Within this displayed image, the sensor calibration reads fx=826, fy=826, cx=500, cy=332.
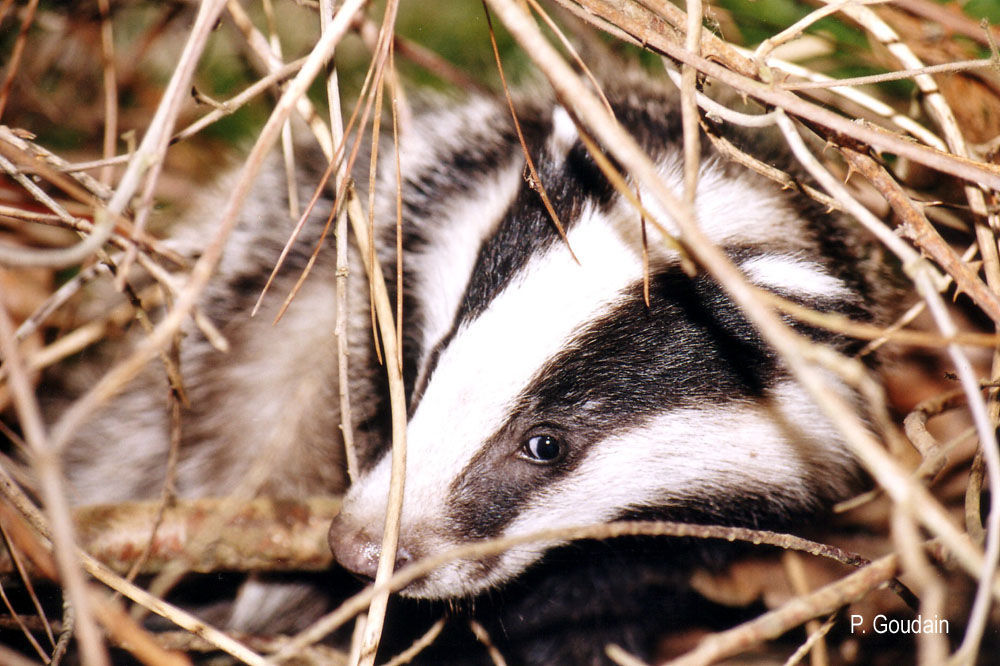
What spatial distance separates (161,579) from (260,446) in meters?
0.54

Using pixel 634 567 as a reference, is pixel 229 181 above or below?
above

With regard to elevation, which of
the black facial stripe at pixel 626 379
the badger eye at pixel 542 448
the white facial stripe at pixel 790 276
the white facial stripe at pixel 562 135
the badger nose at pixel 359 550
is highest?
the white facial stripe at pixel 562 135

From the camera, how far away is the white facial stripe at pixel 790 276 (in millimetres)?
1703

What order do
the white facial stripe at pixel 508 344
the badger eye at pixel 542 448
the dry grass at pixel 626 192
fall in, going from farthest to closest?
the badger eye at pixel 542 448, the white facial stripe at pixel 508 344, the dry grass at pixel 626 192

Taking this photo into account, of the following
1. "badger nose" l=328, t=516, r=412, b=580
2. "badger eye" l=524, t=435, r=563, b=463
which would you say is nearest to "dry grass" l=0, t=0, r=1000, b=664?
"badger nose" l=328, t=516, r=412, b=580

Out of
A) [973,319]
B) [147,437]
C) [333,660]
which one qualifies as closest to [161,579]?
[333,660]

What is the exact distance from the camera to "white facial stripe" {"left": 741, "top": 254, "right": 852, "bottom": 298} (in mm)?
1703

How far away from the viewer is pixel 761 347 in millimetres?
1759

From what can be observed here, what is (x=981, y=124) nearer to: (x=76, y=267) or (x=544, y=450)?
(x=544, y=450)

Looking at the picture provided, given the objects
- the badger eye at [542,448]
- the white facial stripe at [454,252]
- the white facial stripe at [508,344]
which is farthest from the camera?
the white facial stripe at [454,252]

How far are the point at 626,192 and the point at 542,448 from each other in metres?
0.63

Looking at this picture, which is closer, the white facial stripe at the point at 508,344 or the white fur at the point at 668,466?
the white facial stripe at the point at 508,344

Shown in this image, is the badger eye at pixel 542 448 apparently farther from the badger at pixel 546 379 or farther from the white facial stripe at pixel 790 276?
the white facial stripe at pixel 790 276

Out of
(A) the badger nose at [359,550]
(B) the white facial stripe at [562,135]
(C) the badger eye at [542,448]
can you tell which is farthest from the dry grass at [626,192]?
(C) the badger eye at [542,448]
